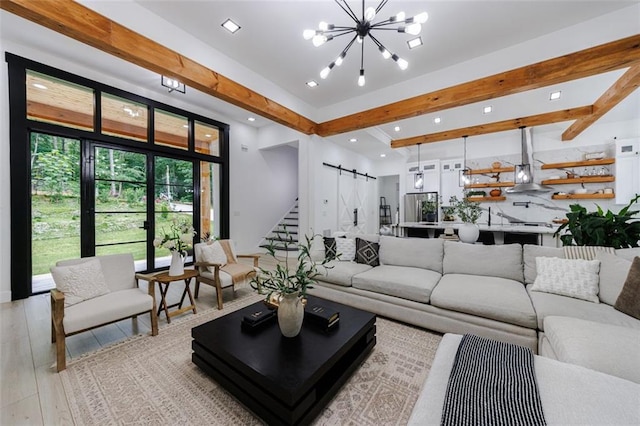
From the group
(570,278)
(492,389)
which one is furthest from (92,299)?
(570,278)

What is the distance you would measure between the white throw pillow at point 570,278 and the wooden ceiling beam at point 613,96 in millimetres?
2668

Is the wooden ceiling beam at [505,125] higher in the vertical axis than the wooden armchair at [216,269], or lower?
higher

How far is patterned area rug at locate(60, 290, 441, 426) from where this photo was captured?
1537 millimetres

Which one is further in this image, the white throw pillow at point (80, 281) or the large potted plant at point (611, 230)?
the large potted plant at point (611, 230)

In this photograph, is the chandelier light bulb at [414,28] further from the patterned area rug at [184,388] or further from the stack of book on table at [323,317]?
the patterned area rug at [184,388]

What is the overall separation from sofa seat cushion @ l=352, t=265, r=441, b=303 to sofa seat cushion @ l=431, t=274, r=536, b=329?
0.35ft

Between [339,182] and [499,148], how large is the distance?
4451 mm

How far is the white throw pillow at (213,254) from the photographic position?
3.37m

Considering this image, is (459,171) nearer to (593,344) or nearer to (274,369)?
(593,344)

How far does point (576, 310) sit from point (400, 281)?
1.39m

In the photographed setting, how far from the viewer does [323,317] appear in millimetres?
1958

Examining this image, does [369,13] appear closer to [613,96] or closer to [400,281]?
[400,281]

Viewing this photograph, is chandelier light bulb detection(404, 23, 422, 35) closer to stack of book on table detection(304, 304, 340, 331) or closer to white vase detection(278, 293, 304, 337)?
white vase detection(278, 293, 304, 337)

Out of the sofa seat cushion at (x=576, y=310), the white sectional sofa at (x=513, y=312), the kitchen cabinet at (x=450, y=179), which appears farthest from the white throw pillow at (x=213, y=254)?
the kitchen cabinet at (x=450, y=179)
